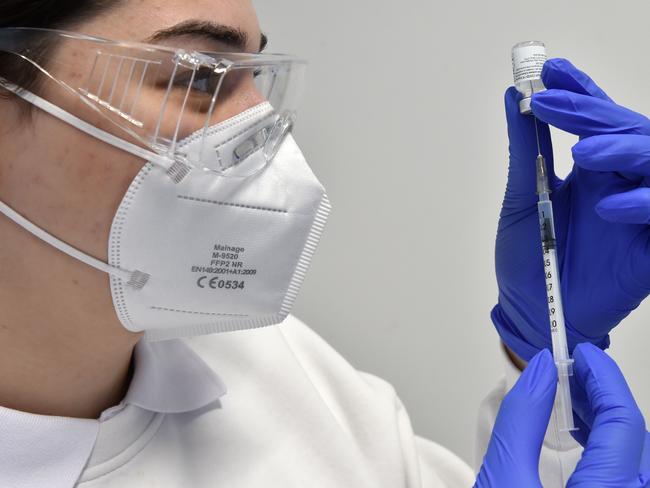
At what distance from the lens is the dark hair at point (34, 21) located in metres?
1.01

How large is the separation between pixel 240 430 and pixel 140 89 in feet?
2.10

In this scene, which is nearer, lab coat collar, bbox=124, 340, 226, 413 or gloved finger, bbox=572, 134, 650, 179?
gloved finger, bbox=572, 134, 650, 179

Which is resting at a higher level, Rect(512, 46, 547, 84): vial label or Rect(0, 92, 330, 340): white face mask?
Rect(512, 46, 547, 84): vial label

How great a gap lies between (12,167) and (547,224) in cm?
80

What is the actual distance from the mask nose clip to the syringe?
0.39 metres

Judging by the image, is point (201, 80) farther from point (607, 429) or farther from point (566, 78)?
point (607, 429)

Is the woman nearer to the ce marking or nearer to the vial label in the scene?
the ce marking

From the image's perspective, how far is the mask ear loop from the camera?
1041 millimetres

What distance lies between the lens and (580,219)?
1227mm

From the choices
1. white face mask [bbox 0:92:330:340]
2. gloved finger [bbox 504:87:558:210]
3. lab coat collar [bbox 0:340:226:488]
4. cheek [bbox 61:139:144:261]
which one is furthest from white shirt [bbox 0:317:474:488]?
gloved finger [bbox 504:87:558:210]

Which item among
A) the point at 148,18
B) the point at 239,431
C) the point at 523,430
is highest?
the point at 148,18

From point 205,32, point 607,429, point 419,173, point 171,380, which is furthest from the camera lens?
point 419,173

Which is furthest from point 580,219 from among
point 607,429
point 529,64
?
point 607,429

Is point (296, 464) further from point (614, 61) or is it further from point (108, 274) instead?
point (614, 61)
